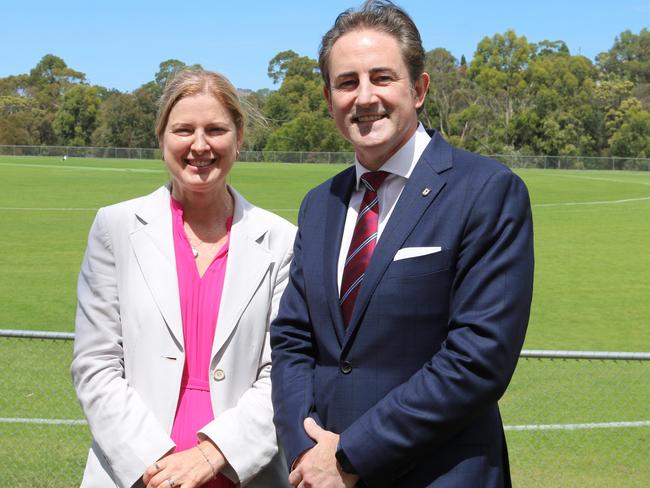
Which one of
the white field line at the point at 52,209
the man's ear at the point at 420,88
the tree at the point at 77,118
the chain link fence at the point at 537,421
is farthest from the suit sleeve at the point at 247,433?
the tree at the point at 77,118

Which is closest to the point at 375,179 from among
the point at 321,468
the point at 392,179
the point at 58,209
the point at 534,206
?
the point at 392,179

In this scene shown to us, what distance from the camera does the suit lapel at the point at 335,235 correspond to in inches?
113

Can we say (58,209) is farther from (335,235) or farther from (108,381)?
(335,235)

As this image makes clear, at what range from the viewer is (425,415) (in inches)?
103

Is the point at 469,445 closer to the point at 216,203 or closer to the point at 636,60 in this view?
the point at 216,203

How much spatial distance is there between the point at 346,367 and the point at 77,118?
3718 inches

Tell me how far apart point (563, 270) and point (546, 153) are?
201 feet

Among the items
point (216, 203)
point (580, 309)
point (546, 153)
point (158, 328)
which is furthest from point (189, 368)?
point (546, 153)

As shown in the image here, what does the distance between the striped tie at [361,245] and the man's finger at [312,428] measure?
0.32 metres

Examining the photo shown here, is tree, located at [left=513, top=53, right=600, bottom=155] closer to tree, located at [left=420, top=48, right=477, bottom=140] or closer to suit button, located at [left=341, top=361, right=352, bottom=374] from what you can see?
tree, located at [left=420, top=48, right=477, bottom=140]

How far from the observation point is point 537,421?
721cm

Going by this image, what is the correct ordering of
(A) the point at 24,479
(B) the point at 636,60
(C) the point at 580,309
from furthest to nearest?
(B) the point at 636,60 < (C) the point at 580,309 < (A) the point at 24,479

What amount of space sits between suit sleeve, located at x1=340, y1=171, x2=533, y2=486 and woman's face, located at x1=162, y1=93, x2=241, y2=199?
972 mm

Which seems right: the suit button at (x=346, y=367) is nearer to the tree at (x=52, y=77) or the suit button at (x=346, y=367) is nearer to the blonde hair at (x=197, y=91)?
the blonde hair at (x=197, y=91)
